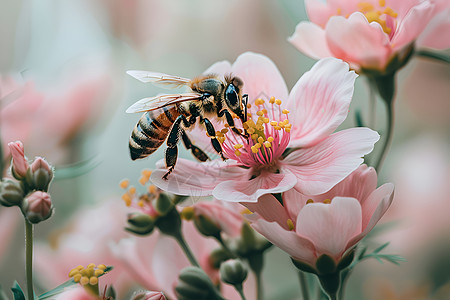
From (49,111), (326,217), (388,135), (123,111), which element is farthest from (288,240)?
(123,111)

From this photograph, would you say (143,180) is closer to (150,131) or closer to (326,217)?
(150,131)

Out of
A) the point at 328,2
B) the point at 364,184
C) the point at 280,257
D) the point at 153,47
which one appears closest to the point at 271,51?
the point at 153,47

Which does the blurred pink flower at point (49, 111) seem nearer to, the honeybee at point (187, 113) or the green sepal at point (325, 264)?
the honeybee at point (187, 113)

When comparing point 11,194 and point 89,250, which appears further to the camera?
point 89,250

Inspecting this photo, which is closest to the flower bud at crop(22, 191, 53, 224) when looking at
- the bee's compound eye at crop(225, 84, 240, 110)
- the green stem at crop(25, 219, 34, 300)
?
the green stem at crop(25, 219, 34, 300)

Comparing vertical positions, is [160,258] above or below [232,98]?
below
